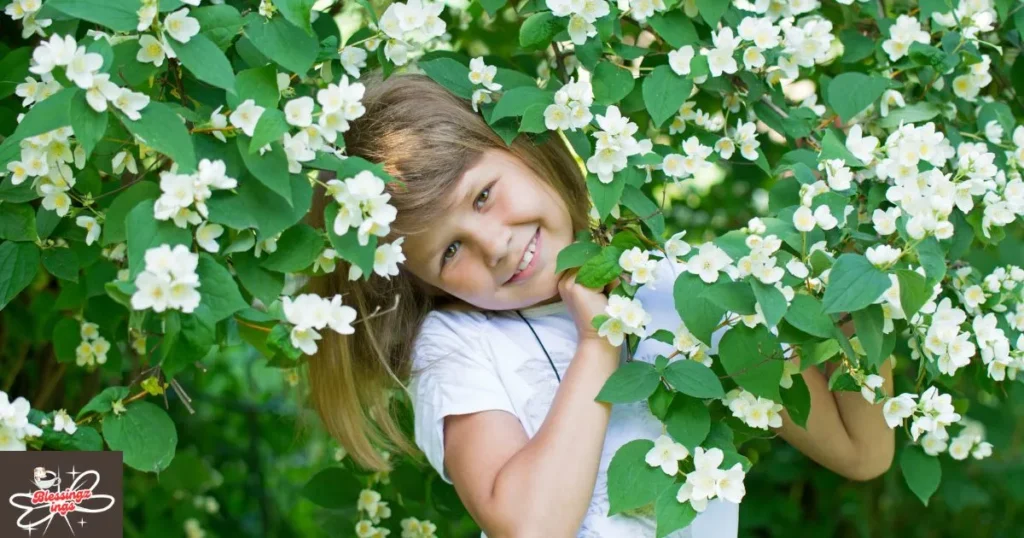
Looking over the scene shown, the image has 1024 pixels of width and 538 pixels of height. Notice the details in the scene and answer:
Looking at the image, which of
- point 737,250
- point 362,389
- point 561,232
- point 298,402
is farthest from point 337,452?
point 737,250

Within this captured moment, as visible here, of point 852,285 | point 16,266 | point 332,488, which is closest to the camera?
point 852,285

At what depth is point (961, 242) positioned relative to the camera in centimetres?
170

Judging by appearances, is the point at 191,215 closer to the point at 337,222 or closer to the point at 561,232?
the point at 337,222

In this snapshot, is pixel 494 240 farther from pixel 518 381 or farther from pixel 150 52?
pixel 150 52

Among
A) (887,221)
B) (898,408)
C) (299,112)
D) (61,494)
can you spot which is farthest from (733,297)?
(61,494)

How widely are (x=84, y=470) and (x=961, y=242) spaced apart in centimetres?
135

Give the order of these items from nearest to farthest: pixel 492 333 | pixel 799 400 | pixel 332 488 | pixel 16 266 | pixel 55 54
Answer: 1. pixel 55 54
2. pixel 16 266
3. pixel 799 400
4. pixel 492 333
5. pixel 332 488

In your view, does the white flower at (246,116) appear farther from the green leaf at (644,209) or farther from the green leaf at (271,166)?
the green leaf at (644,209)

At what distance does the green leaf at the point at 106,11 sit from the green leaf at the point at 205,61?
0.17 ft

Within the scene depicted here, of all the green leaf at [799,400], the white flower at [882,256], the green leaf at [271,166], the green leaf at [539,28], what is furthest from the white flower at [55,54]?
the green leaf at [799,400]

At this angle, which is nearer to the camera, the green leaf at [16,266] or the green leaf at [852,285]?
the green leaf at [852,285]

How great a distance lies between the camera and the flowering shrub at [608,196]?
126cm

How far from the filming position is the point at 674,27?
1685mm

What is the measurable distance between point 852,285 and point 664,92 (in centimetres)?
47
